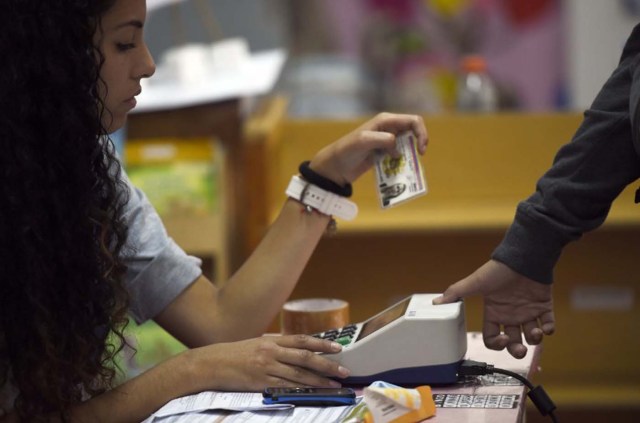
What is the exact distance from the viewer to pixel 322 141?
3211 mm

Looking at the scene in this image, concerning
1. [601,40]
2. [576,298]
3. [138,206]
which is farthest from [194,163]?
[601,40]

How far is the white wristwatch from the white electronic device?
1.26 ft

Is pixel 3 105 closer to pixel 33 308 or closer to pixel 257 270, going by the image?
pixel 33 308

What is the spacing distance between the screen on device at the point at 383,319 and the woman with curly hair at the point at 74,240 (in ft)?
0.22

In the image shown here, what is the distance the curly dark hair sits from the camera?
142cm

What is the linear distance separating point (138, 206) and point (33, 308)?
421mm

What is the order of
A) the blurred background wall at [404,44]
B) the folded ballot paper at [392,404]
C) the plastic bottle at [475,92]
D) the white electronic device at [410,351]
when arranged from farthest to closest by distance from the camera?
the blurred background wall at [404,44] → the plastic bottle at [475,92] → the white electronic device at [410,351] → the folded ballot paper at [392,404]

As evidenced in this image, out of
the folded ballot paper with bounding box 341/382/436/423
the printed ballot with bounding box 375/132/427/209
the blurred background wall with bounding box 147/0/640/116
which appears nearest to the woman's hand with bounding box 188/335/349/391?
the folded ballot paper with bounding box 341/382/436/423

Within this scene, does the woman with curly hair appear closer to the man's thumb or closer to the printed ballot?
the man's thumb

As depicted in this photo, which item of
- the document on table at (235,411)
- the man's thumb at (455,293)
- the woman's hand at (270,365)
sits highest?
the man's thumb at (455,293)

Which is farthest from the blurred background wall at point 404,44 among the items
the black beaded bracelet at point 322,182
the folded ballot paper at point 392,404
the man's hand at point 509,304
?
the folded ballot paper at point 392,404

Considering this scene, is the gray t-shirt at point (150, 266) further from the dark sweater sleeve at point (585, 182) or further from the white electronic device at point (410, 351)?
the dark sweater sleeve at point (585, 182)

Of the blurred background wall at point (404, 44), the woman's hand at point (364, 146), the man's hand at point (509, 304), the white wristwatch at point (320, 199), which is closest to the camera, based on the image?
the man's hand at point (509, 304)

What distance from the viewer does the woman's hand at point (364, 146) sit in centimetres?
176
